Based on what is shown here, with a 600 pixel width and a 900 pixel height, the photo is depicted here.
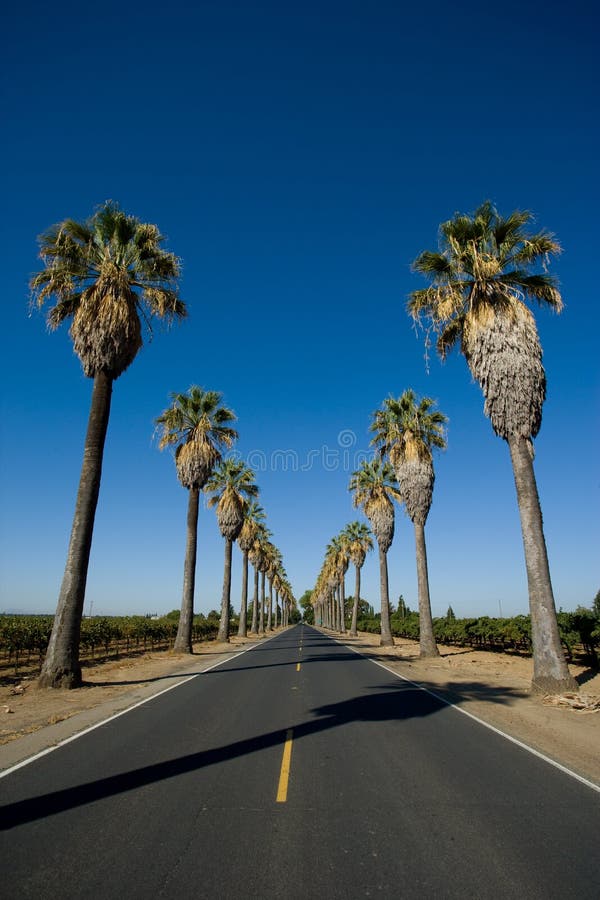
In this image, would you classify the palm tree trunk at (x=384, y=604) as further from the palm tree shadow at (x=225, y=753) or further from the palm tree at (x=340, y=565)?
the palm tree at (x=340, y=565)

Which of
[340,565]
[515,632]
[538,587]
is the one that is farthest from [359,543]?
[538,587]

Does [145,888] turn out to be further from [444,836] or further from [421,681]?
[421,681]

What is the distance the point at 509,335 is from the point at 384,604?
76.7 ft

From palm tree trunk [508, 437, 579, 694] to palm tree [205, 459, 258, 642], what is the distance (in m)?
28.1

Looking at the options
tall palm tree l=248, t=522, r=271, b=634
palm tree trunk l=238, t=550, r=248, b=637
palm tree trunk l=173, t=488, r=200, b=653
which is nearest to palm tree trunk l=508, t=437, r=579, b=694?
palm tree trunk l=173, t=488, r=200, b=653

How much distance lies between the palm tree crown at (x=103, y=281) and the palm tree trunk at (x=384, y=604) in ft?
76.3

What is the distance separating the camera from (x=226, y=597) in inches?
1580

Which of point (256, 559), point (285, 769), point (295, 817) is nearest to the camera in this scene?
→ point (295, 817)

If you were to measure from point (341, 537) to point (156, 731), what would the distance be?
61.2m

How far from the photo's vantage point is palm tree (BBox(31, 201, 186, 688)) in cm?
1511

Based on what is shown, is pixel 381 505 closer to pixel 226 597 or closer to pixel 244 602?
pixel 226 597

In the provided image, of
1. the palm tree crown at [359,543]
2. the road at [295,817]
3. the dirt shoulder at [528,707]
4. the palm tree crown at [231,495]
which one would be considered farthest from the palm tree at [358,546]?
the road at [295,817]

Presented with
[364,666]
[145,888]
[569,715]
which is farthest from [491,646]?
[145,888]

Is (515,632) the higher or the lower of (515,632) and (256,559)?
the lower
